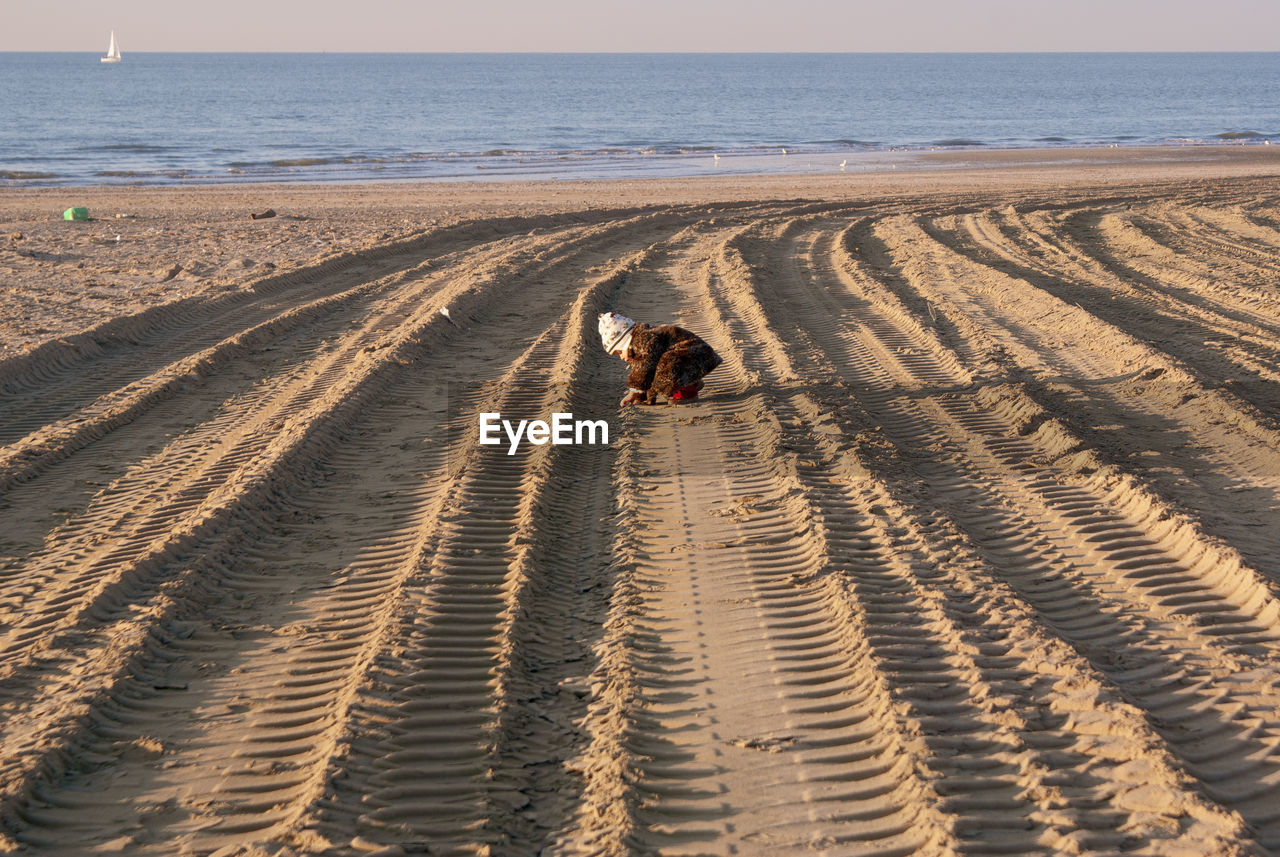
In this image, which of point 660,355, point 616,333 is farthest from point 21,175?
point 660,355

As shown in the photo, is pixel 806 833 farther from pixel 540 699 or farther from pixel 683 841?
pixel 540 699

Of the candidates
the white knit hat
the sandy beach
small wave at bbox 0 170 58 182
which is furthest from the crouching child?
small wave at bbox 0 170 58 182

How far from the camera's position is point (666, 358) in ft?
28.8

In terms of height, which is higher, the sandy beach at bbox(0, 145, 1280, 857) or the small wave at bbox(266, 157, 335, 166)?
the small wave at bbox(266, 157, 335, 166)

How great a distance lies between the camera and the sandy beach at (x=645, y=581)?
156 inches

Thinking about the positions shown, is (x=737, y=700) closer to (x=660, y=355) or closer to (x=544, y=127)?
(x=660, y=355)

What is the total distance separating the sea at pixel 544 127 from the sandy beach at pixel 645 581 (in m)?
24.8

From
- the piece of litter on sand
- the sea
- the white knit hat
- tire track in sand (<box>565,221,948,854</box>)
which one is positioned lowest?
tire track in sand (<box>565,221,948,854</box>)

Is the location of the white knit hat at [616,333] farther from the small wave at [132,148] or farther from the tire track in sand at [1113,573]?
the small wave at [132,148]

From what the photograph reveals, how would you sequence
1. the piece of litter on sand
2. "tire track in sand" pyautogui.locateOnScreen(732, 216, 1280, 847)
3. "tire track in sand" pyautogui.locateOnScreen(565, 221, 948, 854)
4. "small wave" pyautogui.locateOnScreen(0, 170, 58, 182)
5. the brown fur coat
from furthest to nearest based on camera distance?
"small wave" pyautogui.locateOnScreen(0, 170, 58, 182) → the piece of litter on sand → the brown fur coat → "tire track in sand" pyautogui.locateOnScreen(732, 216, 1280, 847) → "tire track in sand" pyautogui.locateOnScreen(565, 221, 948, 854)

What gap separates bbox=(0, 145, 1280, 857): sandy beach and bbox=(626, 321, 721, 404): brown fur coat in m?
0.29

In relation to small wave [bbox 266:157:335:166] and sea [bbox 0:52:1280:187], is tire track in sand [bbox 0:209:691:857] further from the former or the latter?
small wave [bbox 266:157:335:166]

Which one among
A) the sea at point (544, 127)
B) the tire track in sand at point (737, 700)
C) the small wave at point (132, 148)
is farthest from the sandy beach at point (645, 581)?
the small wave at point (132, 148)

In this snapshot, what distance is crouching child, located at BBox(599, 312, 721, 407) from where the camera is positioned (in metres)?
8.76
